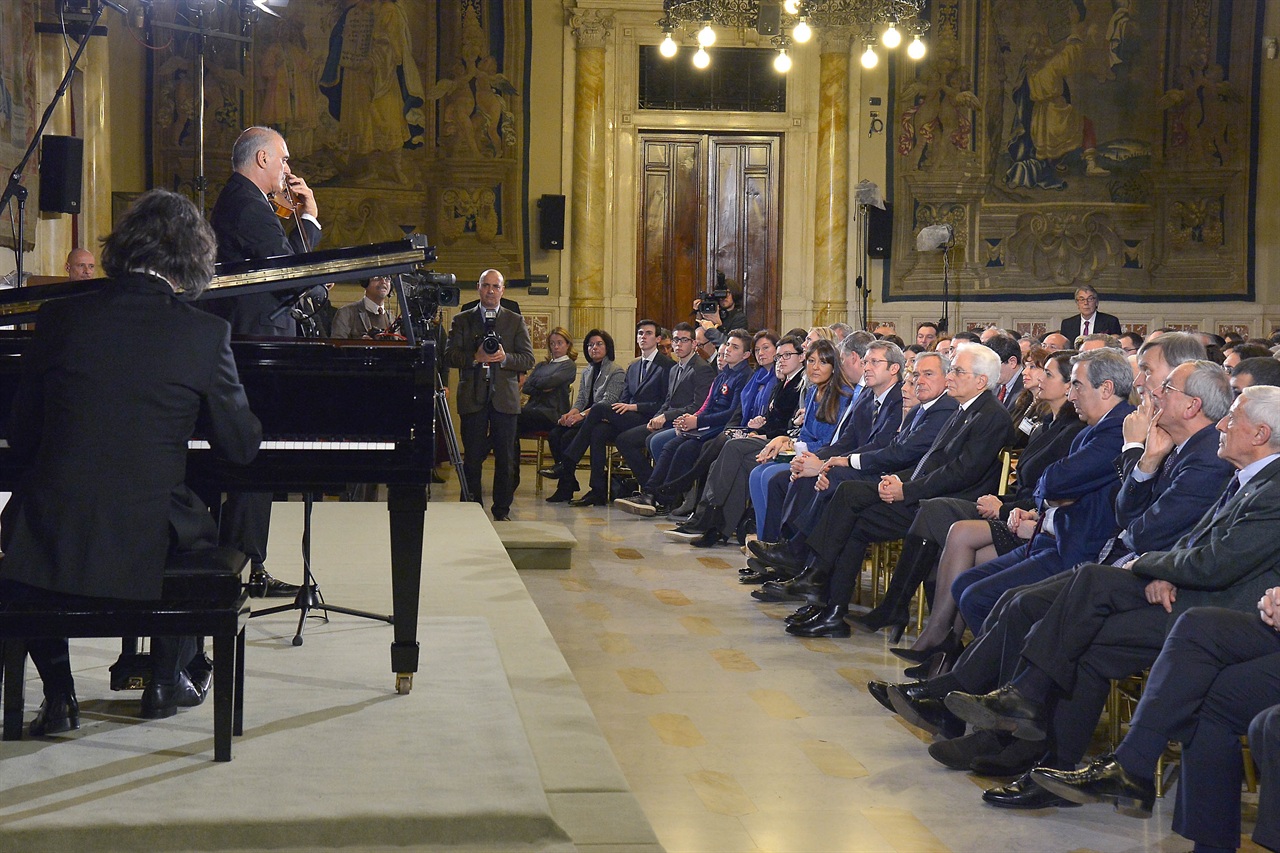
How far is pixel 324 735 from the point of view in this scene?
11.2 feet

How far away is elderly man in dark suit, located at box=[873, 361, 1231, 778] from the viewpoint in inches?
155

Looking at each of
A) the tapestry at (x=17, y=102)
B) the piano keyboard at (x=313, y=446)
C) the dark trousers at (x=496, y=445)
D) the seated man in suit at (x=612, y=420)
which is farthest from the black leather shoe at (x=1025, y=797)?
the tapestry at (x=17, y=102)

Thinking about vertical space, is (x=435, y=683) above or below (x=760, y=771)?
above

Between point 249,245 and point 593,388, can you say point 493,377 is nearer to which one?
point 593,388

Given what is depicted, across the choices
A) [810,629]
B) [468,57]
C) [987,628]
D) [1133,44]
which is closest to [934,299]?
[1133,44]

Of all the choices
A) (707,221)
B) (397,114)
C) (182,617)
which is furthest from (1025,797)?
(397,114)

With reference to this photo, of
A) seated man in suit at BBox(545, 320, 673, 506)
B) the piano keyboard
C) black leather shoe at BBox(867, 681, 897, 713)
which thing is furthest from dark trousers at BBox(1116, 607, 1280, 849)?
seated man in suit at BBox(545, 320, 673, 506)

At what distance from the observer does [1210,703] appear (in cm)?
328

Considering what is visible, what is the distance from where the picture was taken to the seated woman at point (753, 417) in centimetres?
833

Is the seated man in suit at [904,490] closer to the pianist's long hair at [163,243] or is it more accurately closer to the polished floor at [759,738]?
the polished floor at [759,738]

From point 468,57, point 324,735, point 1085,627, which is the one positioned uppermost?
point 468,57

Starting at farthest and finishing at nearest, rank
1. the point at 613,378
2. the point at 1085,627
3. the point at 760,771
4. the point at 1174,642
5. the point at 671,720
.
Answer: the point at 613,378
the point at 671,720
the point at 760,771
the point at 1085,627
the point at 1174,642

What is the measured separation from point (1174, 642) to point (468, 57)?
1116 centimetres

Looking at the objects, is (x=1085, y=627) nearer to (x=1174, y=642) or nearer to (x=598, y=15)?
(x=1174, y=642)
